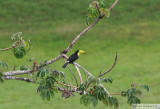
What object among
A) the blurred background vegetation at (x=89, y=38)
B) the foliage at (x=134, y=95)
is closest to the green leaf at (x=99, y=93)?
the foliage at (x=134, y=95)

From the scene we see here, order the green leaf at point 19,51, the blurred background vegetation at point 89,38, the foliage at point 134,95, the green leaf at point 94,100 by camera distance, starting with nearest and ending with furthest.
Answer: the green leaf at point 94,100 → the foliage at point 134,95 → the green leaf at point 19,51 → the blurred background vegetation at point 89,38

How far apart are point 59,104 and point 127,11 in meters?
13.1

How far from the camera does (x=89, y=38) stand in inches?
906

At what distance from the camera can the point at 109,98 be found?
4281 millimetres

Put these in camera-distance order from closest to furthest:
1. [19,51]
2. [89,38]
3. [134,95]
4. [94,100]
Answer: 1. [94,100]
2. [134,95]
3. [19,51]
4. [89,38]

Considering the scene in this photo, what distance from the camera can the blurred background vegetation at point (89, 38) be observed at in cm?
1698

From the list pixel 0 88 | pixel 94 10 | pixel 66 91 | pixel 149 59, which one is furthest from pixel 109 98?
pixel 149 59

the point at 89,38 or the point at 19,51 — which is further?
the point at 89,38

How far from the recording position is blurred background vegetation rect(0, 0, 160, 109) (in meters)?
17.0

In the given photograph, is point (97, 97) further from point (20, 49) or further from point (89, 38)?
point (89, 38)

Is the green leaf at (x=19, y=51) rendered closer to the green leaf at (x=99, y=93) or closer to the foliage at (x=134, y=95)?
the green leaf at (x=99, y=93)

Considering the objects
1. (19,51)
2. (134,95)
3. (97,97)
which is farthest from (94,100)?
(19,51)

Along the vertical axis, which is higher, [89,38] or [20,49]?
[89,38]

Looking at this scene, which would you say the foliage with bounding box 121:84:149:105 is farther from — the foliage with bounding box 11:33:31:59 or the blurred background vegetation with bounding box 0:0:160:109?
the blurred background vegetation with bounding box 0:0:160:109
